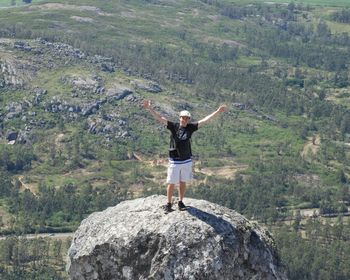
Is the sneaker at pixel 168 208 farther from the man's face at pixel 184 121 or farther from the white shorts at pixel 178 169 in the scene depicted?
the man's face at pixel 184 121

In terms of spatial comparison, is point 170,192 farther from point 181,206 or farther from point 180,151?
point 180,151

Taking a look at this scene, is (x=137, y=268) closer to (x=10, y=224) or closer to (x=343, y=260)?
(x=343, y=260)

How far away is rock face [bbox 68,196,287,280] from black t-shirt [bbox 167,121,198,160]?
6.53ft

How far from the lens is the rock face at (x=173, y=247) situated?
29453 mm

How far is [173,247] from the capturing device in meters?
29.5

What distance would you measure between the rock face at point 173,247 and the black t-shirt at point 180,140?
1.99 meters

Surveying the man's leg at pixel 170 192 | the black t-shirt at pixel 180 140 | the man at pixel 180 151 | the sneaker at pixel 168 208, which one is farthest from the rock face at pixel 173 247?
the black t-shirt at pixel 180 140

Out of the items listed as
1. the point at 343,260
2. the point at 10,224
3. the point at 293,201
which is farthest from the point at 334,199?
the point at 10,224

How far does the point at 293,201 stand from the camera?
638 feet

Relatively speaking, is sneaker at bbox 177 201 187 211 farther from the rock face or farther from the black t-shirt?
the black t-shirt

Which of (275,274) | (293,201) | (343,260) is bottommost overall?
(293,201)

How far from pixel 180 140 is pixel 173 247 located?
462cm

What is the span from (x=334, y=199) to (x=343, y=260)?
167 feet

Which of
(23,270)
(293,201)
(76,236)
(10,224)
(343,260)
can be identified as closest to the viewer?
(76,236)
